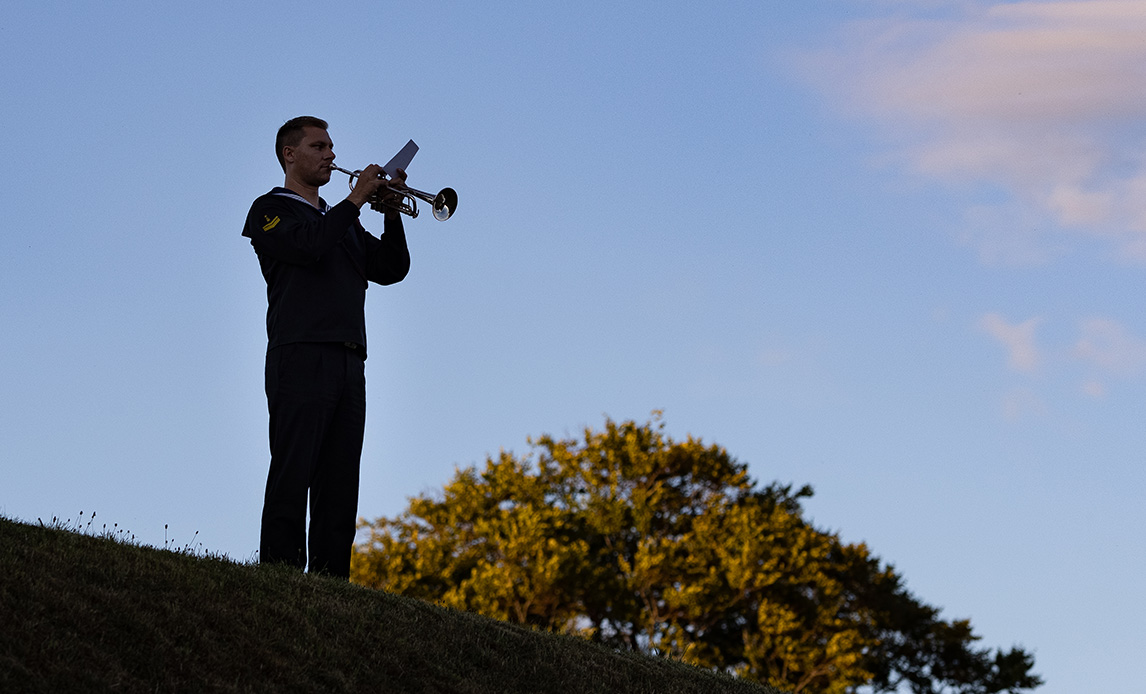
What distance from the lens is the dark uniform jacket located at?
8.13 m

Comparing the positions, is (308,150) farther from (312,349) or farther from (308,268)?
(312,349)

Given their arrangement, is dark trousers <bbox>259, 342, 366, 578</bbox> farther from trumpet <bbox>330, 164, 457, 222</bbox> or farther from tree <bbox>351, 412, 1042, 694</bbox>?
tree <bbox>351, 412, 1042, 694</bbox>

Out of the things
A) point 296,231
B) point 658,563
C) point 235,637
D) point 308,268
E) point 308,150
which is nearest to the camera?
point 235,637

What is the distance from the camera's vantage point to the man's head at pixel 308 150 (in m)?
8.70

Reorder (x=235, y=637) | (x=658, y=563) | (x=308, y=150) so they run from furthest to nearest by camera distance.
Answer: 1. (x=658, y=563)
2. (x=308, y=150)
3. (x=235, y=637)

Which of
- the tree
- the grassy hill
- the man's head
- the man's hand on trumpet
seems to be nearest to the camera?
the grassy hill

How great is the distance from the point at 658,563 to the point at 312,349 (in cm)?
2644

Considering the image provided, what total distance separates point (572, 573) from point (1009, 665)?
16398 mm

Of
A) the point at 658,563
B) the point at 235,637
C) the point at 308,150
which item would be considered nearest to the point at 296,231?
the point at 308,150

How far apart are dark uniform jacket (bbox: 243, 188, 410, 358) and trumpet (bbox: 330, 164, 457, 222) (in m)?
0.26

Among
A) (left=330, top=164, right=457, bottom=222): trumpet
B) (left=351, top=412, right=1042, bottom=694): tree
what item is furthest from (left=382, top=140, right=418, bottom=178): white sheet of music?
(left=351, top=412, right=1042, bottom=694): tree

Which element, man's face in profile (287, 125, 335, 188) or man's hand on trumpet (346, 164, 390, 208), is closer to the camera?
man's hand on trumpet (346, 164, 390, 208)

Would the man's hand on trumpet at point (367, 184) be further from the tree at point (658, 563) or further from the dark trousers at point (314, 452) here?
the tree at point (658, 563)

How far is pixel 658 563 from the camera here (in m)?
33.8
